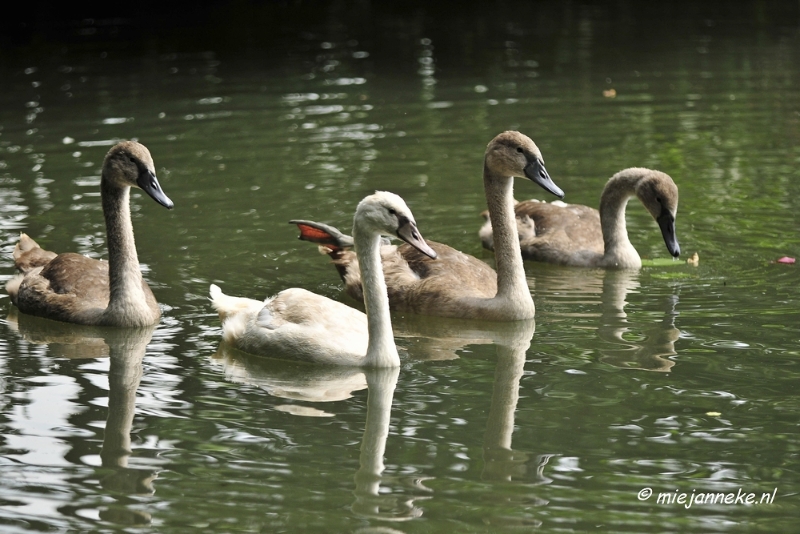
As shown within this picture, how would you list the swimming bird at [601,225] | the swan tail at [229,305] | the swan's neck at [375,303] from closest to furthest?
the swan's neck at [375,303], the swan tail at [229,305], the swimming bird at [601,225]

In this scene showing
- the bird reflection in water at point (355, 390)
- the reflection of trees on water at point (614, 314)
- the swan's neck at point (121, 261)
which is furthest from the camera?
the swan's neck at point (121, 261)

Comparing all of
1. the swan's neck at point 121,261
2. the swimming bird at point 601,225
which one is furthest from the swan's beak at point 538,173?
the swan's neck at point 121,261

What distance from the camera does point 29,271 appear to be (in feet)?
32.3

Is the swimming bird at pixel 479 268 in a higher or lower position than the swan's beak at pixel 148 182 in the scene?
lower

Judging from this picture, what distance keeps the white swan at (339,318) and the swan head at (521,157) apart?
1.74 meters

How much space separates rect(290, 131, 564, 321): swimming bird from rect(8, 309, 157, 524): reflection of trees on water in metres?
1.64

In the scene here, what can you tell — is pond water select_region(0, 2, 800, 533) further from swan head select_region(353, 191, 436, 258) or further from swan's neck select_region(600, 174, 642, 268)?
swan head select_region(353, 191, 436, 258)

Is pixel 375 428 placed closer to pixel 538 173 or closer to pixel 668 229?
pixel 538 173

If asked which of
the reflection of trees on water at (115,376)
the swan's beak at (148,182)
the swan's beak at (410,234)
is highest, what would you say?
the swan's beak at (148,182)

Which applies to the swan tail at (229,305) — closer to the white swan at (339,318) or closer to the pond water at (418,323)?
the white swan at (339,318)

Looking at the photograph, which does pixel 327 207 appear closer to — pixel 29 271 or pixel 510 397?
pixel 29 271

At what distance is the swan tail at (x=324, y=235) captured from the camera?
9773 mm

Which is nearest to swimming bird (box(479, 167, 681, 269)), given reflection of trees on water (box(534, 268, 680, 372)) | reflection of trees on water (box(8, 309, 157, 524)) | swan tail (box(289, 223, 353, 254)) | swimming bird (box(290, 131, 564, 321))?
reflection of trees on water (box(534, 268, 680, 372))

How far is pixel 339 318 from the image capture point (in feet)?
27.3
